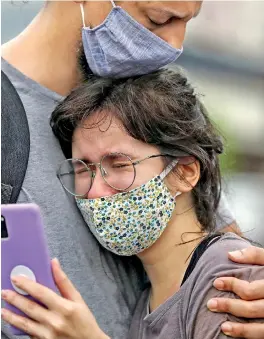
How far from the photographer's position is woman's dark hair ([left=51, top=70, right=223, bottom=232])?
1.84 metres

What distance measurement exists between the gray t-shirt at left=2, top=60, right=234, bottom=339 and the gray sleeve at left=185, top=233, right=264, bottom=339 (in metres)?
0.24

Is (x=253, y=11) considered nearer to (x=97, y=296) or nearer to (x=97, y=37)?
(x=97, y=37)

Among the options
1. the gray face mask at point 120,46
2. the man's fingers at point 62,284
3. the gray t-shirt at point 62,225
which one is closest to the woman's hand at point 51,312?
the man's fingers at point 62,284

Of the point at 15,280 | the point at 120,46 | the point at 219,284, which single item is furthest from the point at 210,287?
the point at 120,46

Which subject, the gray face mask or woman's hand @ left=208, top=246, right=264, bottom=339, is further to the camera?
the gray face mask

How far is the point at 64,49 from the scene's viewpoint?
6.12 ft

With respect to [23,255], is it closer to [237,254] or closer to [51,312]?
[51,312]

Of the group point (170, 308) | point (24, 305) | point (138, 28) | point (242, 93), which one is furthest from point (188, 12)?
point (242, 93)

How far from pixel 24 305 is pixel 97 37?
0.81m

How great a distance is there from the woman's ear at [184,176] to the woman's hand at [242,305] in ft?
1.16

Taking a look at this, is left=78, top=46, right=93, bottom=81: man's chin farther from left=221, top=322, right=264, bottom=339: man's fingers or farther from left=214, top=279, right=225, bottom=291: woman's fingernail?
left=221, top=322, right=264, bottom=339: man's fingers

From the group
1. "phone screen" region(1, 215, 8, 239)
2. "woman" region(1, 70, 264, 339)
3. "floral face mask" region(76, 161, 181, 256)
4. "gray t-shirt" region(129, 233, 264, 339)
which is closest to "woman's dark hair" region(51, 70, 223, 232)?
"woman" region(1, 70, 264, 339)

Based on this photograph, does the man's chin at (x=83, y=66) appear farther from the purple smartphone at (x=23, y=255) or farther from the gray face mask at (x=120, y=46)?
the purple smartphone at (x=23, y=255)

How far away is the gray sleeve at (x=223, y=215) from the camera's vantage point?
206 centimetres
